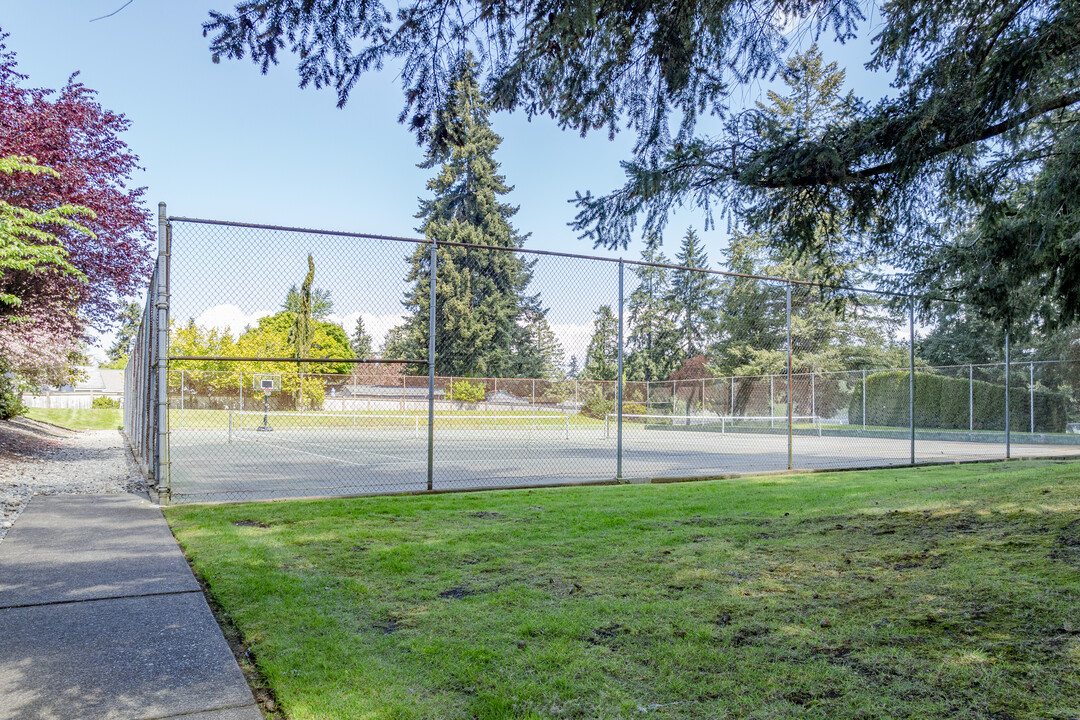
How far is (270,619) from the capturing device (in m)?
3.00

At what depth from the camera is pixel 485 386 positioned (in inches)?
370

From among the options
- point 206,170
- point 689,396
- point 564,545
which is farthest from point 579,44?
point 689,396

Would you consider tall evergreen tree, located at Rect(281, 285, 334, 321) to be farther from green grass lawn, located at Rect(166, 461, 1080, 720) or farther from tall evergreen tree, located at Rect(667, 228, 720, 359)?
tall evergreen tree, located at Rect(667, 228, 720, 359)

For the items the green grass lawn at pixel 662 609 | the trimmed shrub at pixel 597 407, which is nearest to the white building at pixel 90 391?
the trimmed shrub at pixel 597 407

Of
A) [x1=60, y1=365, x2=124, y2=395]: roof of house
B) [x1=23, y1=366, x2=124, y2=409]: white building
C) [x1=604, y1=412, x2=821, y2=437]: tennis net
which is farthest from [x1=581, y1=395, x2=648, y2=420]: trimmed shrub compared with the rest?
[x1=60, y1=365, x2=124, y2=395]: roof of house

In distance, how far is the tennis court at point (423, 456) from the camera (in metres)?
7.98

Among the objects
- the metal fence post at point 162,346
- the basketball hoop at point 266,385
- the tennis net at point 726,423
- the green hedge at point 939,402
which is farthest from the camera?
the tennis net at point 726,423

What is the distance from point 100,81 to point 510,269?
788cm

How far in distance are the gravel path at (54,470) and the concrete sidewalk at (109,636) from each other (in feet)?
4.47

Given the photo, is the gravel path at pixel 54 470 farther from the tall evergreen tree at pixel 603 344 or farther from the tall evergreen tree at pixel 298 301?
the tall evergreen tree at pixel 603 344

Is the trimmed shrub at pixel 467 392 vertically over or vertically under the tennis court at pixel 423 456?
over

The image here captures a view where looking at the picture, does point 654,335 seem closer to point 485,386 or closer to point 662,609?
point 485,386

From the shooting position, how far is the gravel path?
279 inches

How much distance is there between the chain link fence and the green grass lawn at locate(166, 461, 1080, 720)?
2.18 metres
